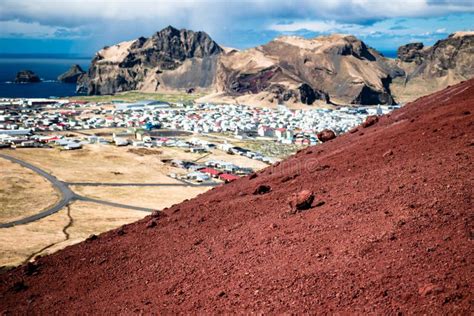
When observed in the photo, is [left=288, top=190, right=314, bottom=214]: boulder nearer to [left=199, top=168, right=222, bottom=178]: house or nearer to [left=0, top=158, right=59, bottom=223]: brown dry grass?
[left=0, top=158, right=59, bottom=223]: brown dry grass

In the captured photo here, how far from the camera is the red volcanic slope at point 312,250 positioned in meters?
12.8

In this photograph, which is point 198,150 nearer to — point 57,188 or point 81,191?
point 81,191

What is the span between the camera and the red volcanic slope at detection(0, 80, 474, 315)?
504 inches

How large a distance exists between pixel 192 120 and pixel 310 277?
147 meters

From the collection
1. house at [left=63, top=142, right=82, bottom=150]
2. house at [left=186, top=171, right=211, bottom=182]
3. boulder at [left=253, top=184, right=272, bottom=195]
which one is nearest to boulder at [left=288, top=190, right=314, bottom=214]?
boulder at [left=253, top=184, right=272, bottom=195]

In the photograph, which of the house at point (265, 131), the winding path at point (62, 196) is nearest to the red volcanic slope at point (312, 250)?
the winding path at point (62, 196)

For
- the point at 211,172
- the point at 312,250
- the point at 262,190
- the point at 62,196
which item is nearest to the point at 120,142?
the point at 211,172

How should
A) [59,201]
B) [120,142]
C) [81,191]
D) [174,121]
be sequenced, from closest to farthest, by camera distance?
[59,201], [81,191], [120,142], [174,121]

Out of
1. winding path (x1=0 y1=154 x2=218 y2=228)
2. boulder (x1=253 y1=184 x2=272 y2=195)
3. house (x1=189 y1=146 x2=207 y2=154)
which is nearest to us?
boulder (x1=253 y1=184 x2=272 y2=195)

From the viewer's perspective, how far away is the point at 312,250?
15.6 meters

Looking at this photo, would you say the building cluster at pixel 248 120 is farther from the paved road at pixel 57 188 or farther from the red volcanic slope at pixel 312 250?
the red volcanic slope at pixel 312 250

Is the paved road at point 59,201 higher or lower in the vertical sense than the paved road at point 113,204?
higher

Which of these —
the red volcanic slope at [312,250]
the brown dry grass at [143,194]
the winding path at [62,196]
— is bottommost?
the brown dry grass at [143,194]

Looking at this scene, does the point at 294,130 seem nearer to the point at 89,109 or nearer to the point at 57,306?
the point at 89,109
